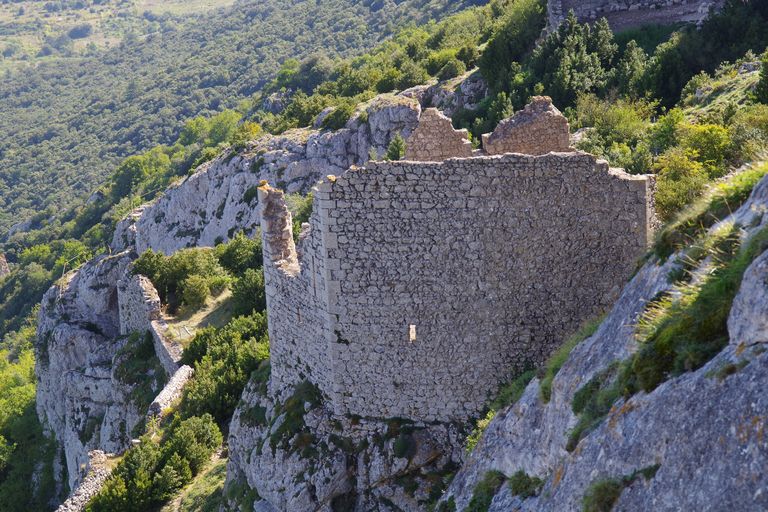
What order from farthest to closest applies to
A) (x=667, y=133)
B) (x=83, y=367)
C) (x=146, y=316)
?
(x=83, y=367) < (x=146, y=316) < (x=667, y=133)

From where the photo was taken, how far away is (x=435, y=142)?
16.0 metres

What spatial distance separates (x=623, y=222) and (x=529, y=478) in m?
4.66

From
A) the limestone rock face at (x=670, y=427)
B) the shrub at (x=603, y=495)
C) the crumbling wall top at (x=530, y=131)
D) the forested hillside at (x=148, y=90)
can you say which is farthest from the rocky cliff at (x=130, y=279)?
the forested hillside at (x=148, y=90)

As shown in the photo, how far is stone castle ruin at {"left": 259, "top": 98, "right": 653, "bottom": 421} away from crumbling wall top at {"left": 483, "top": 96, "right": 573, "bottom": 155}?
2872mm

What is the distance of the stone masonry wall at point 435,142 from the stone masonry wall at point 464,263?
10.3 ft

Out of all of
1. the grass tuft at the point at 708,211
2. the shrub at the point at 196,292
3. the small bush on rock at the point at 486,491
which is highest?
the grass tuft at the point at 708,211

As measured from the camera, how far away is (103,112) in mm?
138625

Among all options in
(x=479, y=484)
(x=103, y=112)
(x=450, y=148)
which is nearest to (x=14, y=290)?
(x=103, y=112)

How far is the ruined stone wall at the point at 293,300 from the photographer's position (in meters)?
14.0

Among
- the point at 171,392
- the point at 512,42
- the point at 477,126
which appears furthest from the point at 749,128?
the point at 512,42

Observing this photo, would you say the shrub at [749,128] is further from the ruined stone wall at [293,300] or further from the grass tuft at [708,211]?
the ruined stone wall at [293,300]

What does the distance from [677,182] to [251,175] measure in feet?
112

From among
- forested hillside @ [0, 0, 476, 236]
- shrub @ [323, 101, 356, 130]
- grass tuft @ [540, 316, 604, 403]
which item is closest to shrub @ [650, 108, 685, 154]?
grass tuft @ [540, 316, 604, 403]

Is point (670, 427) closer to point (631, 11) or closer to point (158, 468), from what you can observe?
point (158, 468)
